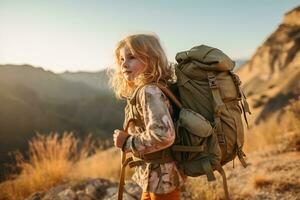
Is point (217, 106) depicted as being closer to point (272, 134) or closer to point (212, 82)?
point (212, 82)

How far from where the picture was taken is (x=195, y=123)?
2.30 m

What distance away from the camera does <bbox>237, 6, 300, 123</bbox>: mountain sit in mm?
18719

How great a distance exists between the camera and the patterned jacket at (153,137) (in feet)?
7.28

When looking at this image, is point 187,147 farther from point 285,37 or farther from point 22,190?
point 285,37

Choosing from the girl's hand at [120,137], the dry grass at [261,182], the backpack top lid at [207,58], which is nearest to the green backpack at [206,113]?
the backpack top lid at [207,58]

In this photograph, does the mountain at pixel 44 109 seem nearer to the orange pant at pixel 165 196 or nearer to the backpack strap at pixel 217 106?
the orange pant at pixel 165 196

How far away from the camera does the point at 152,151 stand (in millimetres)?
2299

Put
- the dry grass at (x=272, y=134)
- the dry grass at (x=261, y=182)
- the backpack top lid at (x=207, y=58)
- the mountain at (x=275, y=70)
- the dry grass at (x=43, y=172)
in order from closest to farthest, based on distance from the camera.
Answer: the backpack top lid at (x=207, y=58) < the dry grass at (x=261, y=182) < the dry grass at (x=43, y=172) < the dry grass at (x=272, y=134) < the mountain at (x=275, y=70)

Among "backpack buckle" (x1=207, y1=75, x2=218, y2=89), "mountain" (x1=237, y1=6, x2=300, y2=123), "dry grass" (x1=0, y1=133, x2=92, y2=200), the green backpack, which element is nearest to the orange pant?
the green backpack

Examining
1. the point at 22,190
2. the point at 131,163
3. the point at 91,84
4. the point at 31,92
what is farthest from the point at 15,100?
the point at 91,84

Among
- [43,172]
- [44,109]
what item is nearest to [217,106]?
[43,172]

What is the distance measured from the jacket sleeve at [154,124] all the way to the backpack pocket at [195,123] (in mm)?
118

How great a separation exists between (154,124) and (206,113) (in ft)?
1.26

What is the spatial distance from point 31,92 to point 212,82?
60294mm
